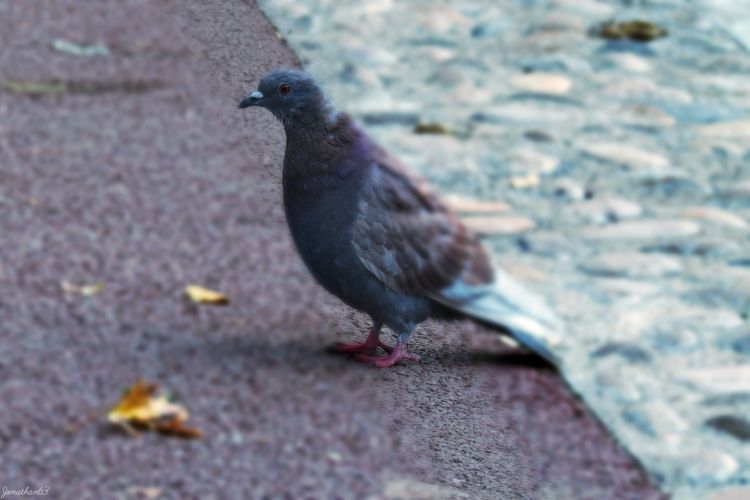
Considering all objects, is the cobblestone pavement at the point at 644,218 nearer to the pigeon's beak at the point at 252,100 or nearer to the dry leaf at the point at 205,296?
the dry leaf at the point at 205,296

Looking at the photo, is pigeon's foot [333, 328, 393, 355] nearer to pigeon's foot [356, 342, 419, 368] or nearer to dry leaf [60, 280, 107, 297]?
pigeon's foot [356, 342, 419, 368]

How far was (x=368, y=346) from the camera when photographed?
65 cm

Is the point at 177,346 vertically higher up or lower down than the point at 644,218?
lower down

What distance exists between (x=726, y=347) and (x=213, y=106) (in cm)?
363

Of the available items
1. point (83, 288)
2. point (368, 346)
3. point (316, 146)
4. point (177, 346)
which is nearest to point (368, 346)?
point (368, 346)

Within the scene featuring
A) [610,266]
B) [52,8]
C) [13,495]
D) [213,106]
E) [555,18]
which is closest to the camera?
[213,106]

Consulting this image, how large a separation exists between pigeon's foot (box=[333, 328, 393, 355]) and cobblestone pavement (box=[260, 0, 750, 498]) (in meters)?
1.62

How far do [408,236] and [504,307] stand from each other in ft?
0.25

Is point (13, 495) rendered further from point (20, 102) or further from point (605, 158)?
point (20, 102)

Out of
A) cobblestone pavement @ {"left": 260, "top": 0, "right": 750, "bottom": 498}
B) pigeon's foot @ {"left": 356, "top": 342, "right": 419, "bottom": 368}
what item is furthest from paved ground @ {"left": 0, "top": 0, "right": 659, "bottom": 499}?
cobblestone pavement @ {"left": 260, "top": 0, "right": 750, "bottom": 498}

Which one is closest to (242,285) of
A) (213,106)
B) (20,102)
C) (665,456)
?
(665,456)

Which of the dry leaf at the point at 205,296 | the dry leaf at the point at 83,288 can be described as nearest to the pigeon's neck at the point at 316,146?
the dry leaf at the point at 205,296

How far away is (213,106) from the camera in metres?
0.65

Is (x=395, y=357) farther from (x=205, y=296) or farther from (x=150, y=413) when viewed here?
(x=205, y=296)
